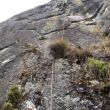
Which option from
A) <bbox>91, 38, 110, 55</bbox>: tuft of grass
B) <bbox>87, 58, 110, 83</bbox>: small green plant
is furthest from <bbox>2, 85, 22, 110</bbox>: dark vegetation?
<bbox>91, 38, 110, 55</bbox>: tuft of grass

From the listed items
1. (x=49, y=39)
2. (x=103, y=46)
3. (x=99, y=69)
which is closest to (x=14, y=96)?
(x=99, y=69)

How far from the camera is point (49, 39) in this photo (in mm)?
12094

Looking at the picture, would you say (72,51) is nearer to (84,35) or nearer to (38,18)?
(84,35)

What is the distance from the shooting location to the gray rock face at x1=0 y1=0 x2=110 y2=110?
863cm

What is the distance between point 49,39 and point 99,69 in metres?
3.57

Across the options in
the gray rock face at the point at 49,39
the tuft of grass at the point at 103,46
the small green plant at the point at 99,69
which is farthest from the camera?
the tuft of grass at the point at 103,46

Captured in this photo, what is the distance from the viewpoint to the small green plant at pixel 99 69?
28.7ft

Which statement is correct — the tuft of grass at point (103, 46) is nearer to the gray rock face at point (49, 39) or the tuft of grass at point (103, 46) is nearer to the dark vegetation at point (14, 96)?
the gray rock face at point (49, 39)

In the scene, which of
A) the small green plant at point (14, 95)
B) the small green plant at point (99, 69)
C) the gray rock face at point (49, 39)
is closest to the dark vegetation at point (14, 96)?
the small green plant at point (14, 95)

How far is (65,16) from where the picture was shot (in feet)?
46.2

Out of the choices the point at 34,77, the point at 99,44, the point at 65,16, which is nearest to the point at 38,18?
the point at 65,16

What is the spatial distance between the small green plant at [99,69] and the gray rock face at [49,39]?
433 mm

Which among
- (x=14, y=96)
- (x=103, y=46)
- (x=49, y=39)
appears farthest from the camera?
(x=49, y=39)

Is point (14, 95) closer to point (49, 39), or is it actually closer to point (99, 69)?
point (99, 69)
